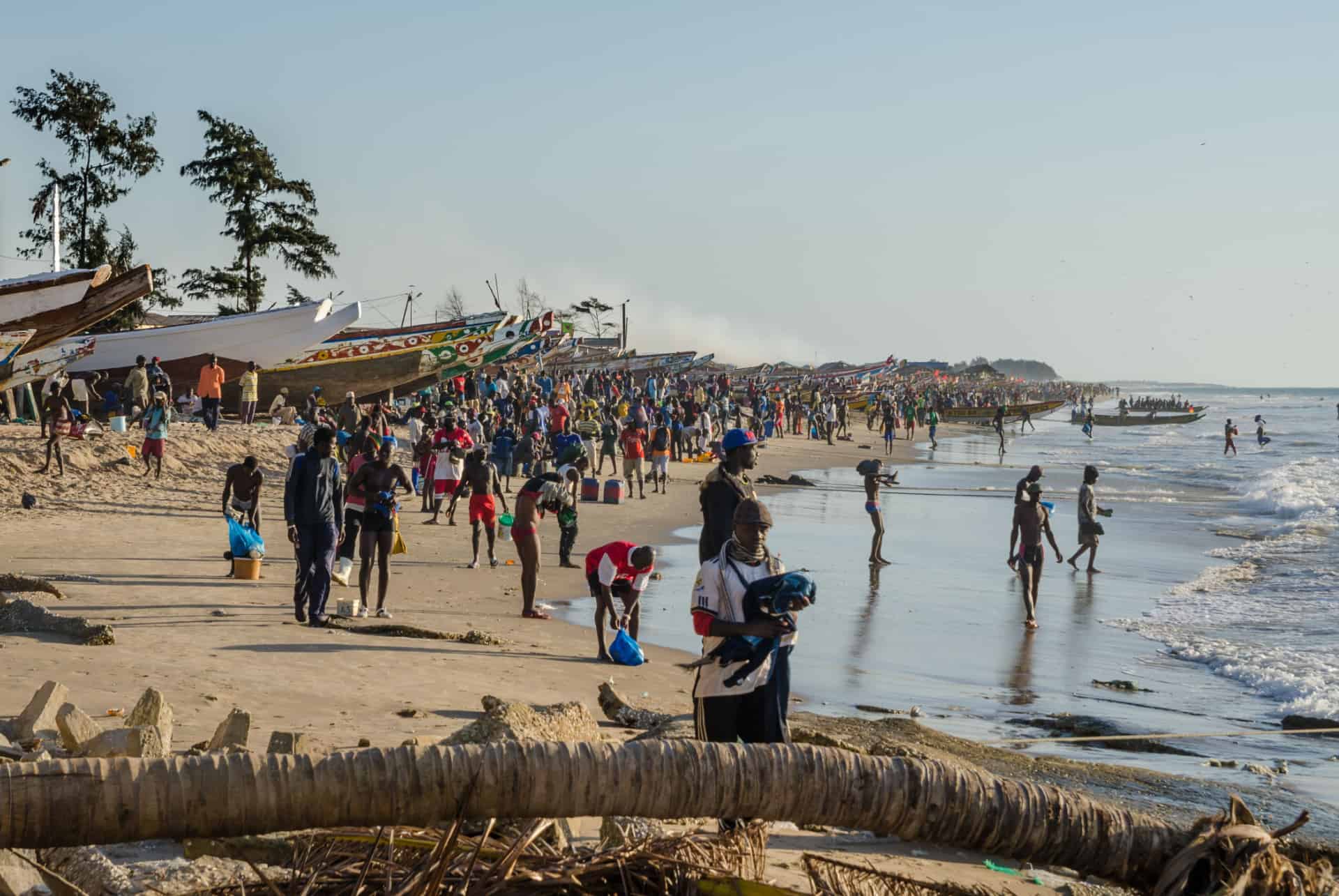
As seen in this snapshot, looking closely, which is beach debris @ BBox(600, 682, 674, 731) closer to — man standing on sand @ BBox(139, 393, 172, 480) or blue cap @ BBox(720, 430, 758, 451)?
blue cap @ BBox(720, 430, 758, 451)

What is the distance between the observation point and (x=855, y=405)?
3004 inches

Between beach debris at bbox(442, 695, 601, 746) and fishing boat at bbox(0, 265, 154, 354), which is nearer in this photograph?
beach debris at bbox(442, 695, 601, 746)

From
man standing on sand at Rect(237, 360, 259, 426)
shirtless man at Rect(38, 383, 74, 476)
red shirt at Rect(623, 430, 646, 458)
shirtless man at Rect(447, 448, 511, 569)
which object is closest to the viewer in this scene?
shirtless man at Rect(447, 448, 511, 569)

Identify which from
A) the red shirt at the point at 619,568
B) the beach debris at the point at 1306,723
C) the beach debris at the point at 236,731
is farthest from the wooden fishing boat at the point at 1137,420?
the beach debris at the point at 236,731

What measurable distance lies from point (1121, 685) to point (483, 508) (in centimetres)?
737

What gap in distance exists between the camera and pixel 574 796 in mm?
3221

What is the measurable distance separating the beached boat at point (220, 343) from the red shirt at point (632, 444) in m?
13.7

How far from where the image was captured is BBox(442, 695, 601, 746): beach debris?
551 centimetres

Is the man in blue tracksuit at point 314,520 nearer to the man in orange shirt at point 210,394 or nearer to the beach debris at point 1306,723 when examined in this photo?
the beach debris at point 1306,723

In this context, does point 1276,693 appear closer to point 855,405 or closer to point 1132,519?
point 1132,519

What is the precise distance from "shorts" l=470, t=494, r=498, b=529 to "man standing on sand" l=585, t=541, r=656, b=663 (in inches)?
179

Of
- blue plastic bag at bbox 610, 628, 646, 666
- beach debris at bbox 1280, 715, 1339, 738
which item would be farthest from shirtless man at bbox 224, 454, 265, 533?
beach debris at bbox 1280, 715, 1339, 738

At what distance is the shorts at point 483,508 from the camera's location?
14.6 meters

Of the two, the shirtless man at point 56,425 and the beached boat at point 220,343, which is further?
the beached boat at point 220,343
